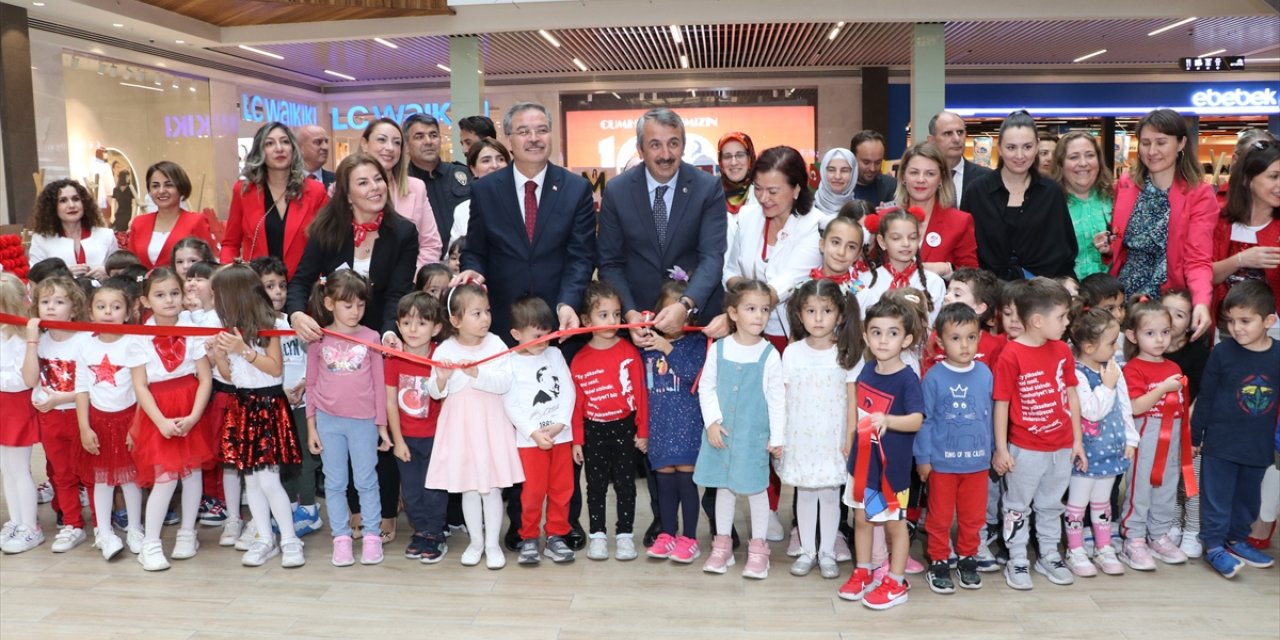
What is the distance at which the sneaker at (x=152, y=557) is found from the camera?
384 centimetres

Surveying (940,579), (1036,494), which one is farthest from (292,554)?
(1036,494)

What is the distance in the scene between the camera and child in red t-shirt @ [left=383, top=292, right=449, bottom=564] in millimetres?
3791

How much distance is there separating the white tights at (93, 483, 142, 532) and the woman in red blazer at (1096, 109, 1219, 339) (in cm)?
461

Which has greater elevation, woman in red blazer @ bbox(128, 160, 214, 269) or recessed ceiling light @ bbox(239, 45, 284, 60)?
recessed ceiling light @ bbox(239, 45, 284, 60)

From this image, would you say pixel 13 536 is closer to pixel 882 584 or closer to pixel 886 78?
pixel 882 584

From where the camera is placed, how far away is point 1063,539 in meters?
4.04

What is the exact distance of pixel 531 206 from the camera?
4004 millimetres

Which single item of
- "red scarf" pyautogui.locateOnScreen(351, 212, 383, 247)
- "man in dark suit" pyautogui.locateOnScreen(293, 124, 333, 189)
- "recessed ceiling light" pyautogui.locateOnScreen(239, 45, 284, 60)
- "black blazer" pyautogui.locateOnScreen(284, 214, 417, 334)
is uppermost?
"recessed ceiling light" pyautogui.locateOnScreen(239, 45, 284, 60)

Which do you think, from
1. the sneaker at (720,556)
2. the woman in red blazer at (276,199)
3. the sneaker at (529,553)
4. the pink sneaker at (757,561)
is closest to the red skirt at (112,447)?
the woman in red blazer at (276,199)

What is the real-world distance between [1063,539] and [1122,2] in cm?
977

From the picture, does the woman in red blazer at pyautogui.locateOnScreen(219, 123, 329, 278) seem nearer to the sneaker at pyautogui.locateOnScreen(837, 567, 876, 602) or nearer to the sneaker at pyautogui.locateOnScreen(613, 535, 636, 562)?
the sneaker at pyautogui.locateOnScreen(613, 535, 636, 562)

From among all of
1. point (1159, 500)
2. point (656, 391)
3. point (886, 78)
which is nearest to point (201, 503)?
point (656, 391)

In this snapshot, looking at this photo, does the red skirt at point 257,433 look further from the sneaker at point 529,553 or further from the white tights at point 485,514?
the sneaker at point 529,553

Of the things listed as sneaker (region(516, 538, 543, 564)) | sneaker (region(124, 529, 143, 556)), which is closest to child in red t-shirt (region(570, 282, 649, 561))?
sneaker (region(516, 538, 543, 564))
